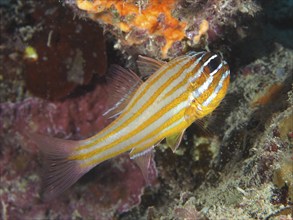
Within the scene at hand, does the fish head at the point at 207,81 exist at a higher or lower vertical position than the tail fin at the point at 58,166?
higher

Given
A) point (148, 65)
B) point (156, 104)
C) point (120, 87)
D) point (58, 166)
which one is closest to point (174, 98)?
point (156, 104)

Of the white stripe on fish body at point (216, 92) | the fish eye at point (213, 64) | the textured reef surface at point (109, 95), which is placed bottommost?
the textured reef surface at point (109, 95)

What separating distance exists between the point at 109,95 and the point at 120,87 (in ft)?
0.56

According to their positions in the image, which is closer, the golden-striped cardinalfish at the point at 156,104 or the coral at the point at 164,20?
the golden-striped cardinalfish at the point at 156,104

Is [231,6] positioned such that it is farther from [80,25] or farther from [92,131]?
[92,131]

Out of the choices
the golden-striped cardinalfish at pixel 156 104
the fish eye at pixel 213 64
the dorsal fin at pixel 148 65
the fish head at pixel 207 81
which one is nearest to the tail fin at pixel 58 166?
the golden-striped cardinalfish at pixel 156 104

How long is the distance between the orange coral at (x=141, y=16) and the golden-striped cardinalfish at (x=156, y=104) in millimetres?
739

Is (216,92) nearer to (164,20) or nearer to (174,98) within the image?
(174,98)

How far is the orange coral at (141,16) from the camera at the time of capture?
3296 millimetres

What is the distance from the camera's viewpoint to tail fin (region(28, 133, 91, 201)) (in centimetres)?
292

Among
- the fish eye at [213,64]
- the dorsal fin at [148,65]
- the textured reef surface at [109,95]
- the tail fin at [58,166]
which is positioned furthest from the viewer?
the textured reef surface at [109,95]

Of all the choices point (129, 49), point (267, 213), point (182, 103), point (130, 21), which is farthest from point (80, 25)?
point (267, 213)

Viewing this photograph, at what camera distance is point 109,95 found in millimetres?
3008

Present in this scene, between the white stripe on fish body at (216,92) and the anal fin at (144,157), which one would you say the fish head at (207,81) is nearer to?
the white stripe on fish body at (216,92)
